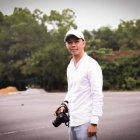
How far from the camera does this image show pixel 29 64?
3391 centimetres

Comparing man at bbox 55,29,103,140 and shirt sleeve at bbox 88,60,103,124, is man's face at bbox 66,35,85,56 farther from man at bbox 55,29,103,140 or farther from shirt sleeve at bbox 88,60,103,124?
shirt sleeve at bbox 88,60,103,124

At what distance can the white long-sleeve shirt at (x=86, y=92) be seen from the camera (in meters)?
3.14

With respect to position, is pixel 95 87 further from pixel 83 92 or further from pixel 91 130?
pixel 91 130

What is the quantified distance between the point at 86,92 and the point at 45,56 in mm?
29325

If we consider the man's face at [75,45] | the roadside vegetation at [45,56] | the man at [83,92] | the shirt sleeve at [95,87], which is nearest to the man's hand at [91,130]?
the man at [83,92]

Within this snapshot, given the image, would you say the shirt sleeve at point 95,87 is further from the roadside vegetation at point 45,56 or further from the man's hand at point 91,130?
the roadside vegetation at point 45,56

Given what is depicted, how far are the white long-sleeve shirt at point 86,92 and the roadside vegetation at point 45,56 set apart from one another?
27.8m

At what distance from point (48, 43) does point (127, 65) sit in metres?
8.13

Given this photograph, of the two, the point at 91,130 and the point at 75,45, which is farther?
the point at 75,45

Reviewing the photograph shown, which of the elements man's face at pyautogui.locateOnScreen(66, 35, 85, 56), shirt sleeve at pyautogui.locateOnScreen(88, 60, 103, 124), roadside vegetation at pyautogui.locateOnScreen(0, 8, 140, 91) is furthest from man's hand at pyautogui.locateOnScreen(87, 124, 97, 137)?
roadside vegetation at pyautogui.locateOnScreen(0, 8, 140, 91)

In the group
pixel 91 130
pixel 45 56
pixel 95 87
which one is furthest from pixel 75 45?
pixel 45 56

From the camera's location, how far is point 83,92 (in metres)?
3.21

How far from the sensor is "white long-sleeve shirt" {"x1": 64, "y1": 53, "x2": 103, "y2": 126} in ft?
10.3

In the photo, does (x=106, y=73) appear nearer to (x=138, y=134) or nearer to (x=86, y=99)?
(x=138, y=134)
